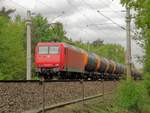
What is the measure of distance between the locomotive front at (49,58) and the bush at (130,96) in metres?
12.8

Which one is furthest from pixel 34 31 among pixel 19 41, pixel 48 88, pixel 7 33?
pixel 48 88

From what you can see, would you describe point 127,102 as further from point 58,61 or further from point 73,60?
point 73,60

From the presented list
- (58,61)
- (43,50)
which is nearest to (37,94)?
(58,61)

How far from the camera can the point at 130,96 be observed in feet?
90.1

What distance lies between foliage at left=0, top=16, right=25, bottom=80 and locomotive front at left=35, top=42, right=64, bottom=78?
20.2 metres

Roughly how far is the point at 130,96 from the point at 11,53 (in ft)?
143

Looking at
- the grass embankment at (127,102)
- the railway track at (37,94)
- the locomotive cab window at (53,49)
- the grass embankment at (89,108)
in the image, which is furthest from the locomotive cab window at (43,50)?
the railway track at (37,94)

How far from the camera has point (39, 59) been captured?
41.7 metres

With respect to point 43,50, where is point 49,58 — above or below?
below

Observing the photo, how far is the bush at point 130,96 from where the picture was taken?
2712cm

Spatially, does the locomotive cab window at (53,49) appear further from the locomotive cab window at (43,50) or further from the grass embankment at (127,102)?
the grass embankment at (127,102)

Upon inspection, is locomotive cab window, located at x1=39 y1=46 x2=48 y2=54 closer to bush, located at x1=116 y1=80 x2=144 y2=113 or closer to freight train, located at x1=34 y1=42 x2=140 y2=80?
freight train, located at x1=34 y1=42 x2=140 y2=80

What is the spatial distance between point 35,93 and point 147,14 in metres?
4.81

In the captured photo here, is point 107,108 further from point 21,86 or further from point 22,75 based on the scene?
point 22,75
